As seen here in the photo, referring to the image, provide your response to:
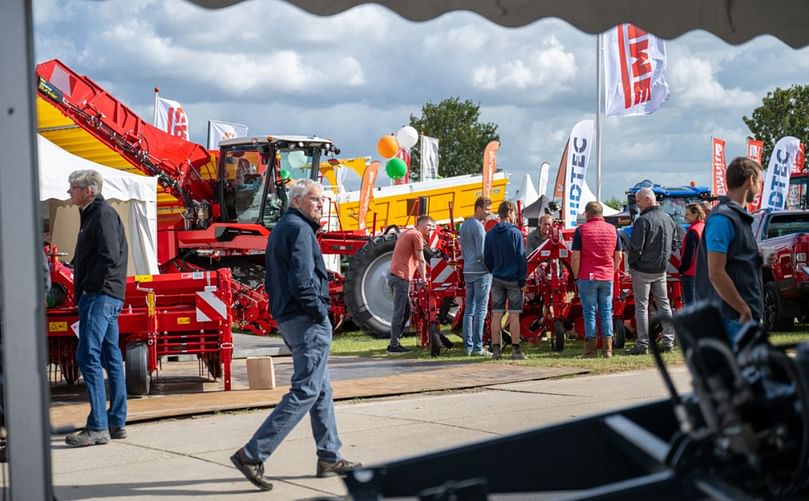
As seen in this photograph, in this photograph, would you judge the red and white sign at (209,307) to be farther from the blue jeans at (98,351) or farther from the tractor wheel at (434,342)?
the tractor wheel at (434,342)

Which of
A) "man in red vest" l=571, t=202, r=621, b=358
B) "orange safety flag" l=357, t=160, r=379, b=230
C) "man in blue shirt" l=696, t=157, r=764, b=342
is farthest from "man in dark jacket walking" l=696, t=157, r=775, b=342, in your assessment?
"orange safety flag" l=357, t=160, r=379, b=230

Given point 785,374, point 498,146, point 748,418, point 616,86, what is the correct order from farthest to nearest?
point 498,146 < point 616,86 < point 785,374 < point 748,418

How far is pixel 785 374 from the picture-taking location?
10.7 feet

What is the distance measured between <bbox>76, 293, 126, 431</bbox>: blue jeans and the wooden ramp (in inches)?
34.1

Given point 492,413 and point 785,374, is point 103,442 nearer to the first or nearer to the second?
point 492,413

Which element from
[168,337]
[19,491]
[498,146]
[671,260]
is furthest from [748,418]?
[498,146]

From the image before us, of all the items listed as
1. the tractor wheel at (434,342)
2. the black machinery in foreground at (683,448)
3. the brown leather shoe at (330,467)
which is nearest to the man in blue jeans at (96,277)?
the brown leather shoe at (330,467)

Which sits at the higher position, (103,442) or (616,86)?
(616,86)

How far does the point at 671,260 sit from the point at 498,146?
1776 cm

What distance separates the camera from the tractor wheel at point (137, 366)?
10.1 meters

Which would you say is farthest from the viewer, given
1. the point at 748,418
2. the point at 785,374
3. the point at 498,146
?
the point at 498,146

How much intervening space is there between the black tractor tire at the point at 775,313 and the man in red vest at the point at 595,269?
359 centimetres

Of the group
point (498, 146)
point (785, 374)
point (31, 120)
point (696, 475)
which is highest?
point (498, 146)

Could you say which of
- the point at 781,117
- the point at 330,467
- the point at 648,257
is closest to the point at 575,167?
the point at 648,257
